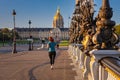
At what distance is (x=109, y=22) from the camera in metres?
10.9

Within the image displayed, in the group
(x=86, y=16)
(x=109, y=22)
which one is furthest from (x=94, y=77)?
(x=86, y=16)

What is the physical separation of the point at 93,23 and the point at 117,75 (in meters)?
12.6

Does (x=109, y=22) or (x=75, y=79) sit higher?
(x=109, y=22)

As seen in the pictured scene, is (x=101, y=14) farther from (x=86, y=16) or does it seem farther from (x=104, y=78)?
(x=86, y=16)

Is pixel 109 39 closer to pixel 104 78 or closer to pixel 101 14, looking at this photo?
pixel 101 14

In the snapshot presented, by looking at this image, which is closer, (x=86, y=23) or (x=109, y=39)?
(x=109, y=39)

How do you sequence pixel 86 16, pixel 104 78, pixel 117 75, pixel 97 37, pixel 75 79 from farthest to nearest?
pixel 86 16 → pixel 75 79 → pixel 97 37 → pixel 104 78 → pixel 117 75

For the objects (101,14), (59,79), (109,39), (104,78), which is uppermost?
(101,14)

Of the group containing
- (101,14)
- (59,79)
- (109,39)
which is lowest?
(59,79)

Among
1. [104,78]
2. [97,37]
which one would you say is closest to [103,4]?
[97,37]

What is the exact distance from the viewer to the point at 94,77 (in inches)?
396

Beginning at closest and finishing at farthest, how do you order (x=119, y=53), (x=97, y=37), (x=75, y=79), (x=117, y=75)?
(x=117, y=75) < (x=119, y=53) < (x=97, y=37) < (x=75, y=79)

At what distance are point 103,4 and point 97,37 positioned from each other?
3.63ft

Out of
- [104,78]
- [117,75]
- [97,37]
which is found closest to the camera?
[117,75]
